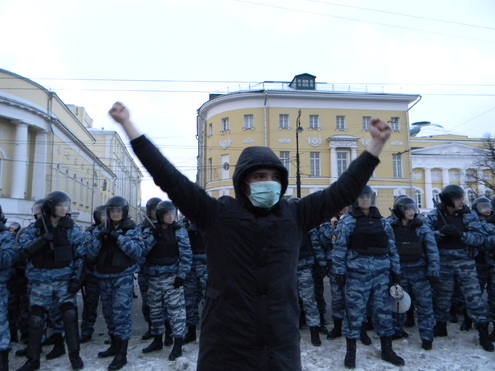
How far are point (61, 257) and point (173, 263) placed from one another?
1561 mm

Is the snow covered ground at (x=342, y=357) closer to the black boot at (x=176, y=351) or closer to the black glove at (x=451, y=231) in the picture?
the black boot at (x=176, y=351)

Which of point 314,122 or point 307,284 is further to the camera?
point 314,122

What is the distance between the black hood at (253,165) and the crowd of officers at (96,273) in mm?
3316

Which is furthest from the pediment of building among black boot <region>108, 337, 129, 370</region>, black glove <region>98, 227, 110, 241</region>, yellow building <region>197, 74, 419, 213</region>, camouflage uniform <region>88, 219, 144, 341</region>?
black boot <region>108, 337, 129, 370</region>

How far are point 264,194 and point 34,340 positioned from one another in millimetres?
4232

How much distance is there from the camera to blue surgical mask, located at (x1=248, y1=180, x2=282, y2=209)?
2.25 metres

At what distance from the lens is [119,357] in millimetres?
4918

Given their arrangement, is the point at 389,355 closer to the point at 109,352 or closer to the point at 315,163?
the point at 109,352

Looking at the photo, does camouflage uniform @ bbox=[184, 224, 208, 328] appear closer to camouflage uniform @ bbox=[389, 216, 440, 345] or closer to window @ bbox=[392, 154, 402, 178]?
camouflage uniform @ bbox=[389, 216, 440, 345]

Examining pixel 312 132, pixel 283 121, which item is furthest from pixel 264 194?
pixel 312 132

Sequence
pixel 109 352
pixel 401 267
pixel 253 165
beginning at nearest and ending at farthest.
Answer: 1. pixel 253 165
2. pixel 109 352
3. pixel 401 267

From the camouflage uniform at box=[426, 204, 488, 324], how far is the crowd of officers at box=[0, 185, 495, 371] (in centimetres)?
2

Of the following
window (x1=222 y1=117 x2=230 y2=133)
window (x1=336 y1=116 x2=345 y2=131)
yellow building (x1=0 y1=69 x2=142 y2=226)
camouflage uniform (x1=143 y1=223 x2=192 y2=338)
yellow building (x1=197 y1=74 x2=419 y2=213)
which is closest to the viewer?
camouflage uniform (x1=143 y1=223 x2=192 y2=338)

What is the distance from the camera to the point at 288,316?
2.16 meters
